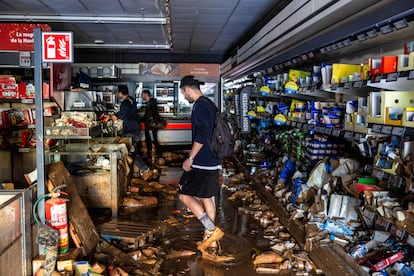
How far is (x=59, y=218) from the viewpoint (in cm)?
360

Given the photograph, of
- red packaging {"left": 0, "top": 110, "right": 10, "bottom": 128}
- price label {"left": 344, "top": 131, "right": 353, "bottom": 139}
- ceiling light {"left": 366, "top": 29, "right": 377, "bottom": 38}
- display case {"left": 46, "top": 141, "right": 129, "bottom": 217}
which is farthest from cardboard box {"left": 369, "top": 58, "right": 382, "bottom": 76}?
red packaging {"left": 0, "top": 110, "right": 10, "bottom": 128}

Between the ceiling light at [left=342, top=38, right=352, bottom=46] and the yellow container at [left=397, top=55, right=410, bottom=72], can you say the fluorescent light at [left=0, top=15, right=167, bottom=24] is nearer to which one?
the ceiling light at [left=342, top=38, right=352, bottom=46]

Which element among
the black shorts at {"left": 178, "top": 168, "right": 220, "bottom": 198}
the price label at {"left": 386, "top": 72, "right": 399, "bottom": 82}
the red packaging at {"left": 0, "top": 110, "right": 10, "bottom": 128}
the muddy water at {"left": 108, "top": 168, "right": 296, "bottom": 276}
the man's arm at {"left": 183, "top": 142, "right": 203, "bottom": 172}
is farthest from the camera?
the red packaging at {"left": 0, "top": 110, "right": 10, "bottom": 128}

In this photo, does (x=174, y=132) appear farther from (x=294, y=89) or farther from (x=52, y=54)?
(x=52, y=54)

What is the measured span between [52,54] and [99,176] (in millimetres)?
2296

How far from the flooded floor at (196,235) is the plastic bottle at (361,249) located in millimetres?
906

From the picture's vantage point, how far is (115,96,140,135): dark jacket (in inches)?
341

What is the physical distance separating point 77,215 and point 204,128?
1507mm

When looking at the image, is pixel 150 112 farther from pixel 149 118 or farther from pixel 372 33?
pixel 372 33

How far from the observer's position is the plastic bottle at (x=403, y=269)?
3.10m

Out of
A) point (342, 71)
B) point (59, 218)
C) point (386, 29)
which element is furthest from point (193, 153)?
point (386, 29)

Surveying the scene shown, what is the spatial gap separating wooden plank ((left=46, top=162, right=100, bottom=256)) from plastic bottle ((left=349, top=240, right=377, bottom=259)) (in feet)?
7.79

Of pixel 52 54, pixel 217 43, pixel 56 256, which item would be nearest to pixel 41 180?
pixel 56 256

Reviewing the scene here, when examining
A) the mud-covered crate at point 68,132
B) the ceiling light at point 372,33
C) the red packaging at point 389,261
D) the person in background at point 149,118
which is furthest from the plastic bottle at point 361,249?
the person in background at point 149,118
